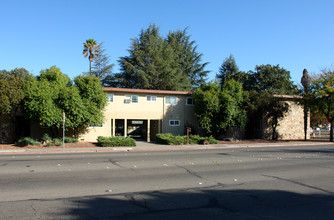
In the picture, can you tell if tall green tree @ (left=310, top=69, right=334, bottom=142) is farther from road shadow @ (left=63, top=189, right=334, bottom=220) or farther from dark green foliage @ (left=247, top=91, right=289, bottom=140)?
road shadow @ (left=63, top=189, right=334, bottom=220)

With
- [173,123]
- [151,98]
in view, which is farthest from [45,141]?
[173,123]

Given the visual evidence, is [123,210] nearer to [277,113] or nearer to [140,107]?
[140,107]

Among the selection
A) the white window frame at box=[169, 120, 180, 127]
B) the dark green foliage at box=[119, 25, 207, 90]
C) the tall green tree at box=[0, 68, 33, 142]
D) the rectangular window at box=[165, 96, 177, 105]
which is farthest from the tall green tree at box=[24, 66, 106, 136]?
the dark green foliage at box=[119, 25, 207, 90]

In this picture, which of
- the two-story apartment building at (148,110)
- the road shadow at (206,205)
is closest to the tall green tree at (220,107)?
the two-story apartment building at (148,110)

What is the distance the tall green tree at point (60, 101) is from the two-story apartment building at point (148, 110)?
261 centimetres

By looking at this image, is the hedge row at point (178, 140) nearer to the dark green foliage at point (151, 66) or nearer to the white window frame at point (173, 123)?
the white window frame at point (173, 123)

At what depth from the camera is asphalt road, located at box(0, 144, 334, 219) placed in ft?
18.3

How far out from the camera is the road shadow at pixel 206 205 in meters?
5.46

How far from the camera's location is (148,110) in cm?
2919

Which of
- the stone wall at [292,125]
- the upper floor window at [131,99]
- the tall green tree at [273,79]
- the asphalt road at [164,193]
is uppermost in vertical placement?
the tall green tree at [273,79]

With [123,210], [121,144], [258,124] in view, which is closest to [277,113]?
[258,124]

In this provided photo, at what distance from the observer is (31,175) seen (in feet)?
30.8

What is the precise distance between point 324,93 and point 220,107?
37.3 ft

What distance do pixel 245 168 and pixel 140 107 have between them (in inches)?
735
